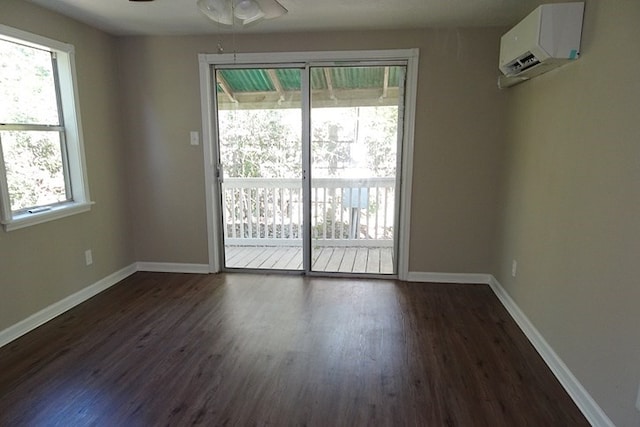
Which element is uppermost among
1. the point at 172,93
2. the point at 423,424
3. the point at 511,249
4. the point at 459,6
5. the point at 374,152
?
the point at 459,6

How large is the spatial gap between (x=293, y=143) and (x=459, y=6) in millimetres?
1838

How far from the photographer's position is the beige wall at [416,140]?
3357 mm

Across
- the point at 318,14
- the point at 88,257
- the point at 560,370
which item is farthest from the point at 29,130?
the point at 560,370

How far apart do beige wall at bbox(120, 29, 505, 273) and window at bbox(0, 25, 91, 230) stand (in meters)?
0.68

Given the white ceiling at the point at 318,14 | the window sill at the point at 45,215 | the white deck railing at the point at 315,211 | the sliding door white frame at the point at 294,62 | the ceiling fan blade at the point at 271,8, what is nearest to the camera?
the ceiling fan blade at the point at 271,8

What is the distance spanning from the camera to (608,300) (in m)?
1.77

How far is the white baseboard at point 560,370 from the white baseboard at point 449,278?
1.47 ft

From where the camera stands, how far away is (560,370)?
7.16 feet

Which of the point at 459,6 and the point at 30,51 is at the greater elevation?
the point at 459,6

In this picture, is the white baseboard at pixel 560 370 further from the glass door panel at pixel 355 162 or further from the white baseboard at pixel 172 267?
the white baseboard at pixel 172 267

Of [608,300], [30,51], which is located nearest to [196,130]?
[30,51]

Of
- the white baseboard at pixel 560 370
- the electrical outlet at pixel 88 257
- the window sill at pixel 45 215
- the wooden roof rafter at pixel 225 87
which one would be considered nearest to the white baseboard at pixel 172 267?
the electrical outlet at pixel 88 257

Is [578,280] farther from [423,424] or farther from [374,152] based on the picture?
[374,152]

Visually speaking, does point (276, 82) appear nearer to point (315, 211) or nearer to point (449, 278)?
point (315, 211)
